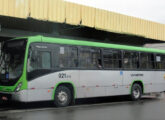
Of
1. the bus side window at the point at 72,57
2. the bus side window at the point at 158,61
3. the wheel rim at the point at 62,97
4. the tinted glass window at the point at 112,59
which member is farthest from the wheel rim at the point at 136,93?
the wheel rim at the point at 62,97

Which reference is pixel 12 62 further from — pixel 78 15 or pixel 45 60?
pixel 78 15

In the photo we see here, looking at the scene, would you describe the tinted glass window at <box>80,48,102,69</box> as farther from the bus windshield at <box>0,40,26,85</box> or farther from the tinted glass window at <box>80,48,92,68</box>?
the bus windshield at <box>0,40,26,85</box>

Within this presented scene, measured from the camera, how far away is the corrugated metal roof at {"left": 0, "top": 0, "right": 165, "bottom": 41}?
583 inches

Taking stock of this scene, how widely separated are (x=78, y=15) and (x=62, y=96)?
6.70 metres

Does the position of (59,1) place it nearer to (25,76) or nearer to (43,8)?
(43,8)

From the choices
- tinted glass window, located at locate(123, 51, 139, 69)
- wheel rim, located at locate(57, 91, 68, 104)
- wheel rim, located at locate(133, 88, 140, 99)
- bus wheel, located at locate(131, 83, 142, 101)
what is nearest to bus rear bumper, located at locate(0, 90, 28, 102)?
wheel rim, located at locate(57, 91, 68, 104)

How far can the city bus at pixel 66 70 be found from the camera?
11195mm

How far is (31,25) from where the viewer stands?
17750 millimetres

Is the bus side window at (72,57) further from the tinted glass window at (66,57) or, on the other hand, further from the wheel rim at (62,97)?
the wheel rim at (62,97)

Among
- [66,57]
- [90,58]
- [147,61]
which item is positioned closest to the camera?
[66,57]

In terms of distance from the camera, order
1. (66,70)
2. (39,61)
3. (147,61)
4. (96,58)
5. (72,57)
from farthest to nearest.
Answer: (147,61), (96,58), (72,57), (66,70), (39,61)

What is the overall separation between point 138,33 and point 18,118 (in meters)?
14.5

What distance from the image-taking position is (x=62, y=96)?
12219 millimetres

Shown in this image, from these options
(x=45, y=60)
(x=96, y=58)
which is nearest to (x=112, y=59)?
(x=96, y=58)
